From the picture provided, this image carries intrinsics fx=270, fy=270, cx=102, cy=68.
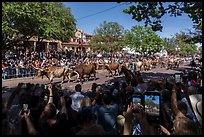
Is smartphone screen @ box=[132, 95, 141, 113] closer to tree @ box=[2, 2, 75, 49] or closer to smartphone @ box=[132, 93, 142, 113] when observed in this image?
smartphone @ box=[132, 93, 142, 113]

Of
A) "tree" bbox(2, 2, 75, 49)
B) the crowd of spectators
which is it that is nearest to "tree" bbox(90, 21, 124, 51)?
"tree" bbox(2, 2, 75, 49)

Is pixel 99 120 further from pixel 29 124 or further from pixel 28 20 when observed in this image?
pixel 28 20

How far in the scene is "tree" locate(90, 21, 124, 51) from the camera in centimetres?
6266

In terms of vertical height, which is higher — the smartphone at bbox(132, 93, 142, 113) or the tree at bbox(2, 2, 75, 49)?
the tree at bbox(2, 2, 75, 49)

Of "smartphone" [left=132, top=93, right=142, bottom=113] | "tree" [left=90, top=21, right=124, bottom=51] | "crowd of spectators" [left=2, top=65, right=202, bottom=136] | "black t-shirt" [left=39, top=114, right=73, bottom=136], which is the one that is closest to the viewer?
"crowd of spectators" [left=2, top=65, right=202, bottom=136]

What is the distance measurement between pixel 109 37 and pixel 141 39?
7684mm

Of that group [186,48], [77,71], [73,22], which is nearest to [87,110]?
[77,71]

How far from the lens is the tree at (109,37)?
62.7 meters

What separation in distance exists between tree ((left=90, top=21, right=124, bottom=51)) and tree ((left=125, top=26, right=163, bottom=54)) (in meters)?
1.89

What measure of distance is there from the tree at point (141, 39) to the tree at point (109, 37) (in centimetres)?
189

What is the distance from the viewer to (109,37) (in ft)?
207

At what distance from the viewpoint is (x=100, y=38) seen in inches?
2486

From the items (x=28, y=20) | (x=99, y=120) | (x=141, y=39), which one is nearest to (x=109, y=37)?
(x=141, y=39)

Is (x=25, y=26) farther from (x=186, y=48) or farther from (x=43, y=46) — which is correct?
(x=186, y=48)
